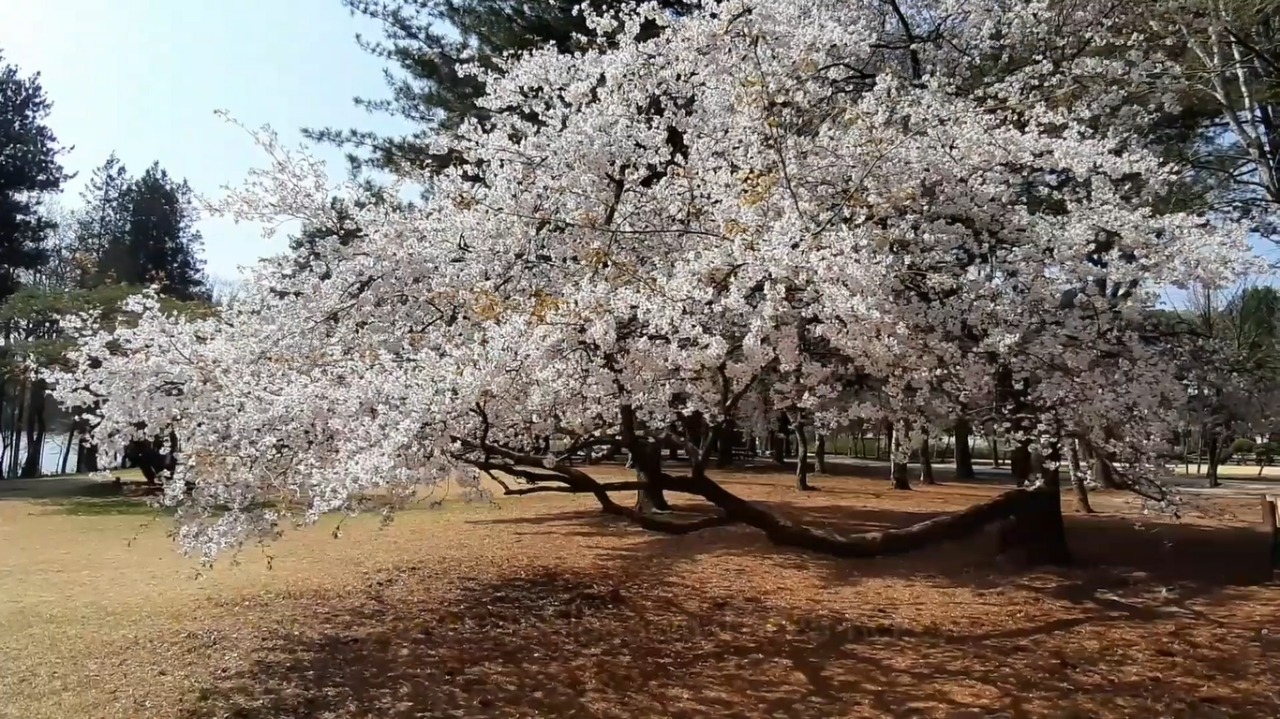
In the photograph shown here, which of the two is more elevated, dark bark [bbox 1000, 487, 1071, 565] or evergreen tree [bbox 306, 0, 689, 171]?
evergreen tree [bbox 306, 0, 689, 171]

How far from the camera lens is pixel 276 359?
5676 mm

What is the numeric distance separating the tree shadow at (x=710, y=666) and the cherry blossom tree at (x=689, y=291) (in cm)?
87

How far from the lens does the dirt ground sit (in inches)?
199

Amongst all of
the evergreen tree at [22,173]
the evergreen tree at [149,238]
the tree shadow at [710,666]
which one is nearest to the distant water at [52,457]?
the evergreen tree at [149,238]

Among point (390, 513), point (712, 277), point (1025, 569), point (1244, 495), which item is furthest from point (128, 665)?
point (1244, 495)

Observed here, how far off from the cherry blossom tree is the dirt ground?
0.96 metres

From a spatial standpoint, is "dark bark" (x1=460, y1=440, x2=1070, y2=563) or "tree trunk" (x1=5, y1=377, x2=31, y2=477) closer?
"dark bark" (x1=460, y1=440, x2=1070, y2=563)

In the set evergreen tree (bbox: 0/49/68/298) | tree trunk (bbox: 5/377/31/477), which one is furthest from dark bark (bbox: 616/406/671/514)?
tree trunk (bbox: 5/377/31/477)

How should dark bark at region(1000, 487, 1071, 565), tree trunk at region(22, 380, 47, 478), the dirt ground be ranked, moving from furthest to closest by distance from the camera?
tree trunk at region(22, 380, 47, 478) < dark bark at region(1000, 487, 1071, 565) < the dirt ground

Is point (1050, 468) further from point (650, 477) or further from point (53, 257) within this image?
point (53, 257)

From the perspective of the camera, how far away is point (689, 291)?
16.1ft

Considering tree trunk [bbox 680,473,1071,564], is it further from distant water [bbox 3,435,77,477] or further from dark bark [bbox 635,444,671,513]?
distant water [bbox 3,435,77,477]

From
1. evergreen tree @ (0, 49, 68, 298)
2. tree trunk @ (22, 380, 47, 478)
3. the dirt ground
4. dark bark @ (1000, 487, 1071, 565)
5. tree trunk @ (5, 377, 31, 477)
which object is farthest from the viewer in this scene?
tree trunk @ (5, 377, 31, 477)

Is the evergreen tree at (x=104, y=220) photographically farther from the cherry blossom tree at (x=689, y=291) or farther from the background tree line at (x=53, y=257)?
the cherry blossom tree at (x=689, y=291)
